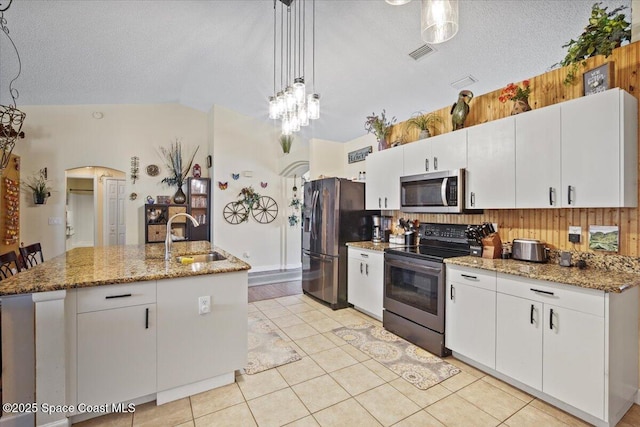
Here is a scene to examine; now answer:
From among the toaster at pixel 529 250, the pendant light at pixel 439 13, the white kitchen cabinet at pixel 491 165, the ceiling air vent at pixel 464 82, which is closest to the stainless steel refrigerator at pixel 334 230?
the white kitchen cabinet at pixel 491 165

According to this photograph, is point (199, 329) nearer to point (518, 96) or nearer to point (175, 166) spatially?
point (518, 96)

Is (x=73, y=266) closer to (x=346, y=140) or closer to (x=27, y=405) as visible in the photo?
(x=27, y=405)

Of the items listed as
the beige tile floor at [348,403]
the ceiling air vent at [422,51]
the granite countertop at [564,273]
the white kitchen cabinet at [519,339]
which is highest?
the ceiling air vent at [422,51]

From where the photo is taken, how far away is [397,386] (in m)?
2.26

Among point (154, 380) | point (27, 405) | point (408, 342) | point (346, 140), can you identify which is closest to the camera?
point (27, 405)

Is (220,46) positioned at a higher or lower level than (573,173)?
higher

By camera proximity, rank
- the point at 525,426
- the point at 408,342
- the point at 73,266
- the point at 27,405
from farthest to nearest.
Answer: the point at 408,342
the point at 73,266
the point at 525,426
the point at 27,405

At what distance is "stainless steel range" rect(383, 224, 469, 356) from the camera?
2709mm

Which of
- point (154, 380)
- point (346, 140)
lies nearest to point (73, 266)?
point (154, 380)

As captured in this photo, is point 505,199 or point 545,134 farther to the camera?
point 505,199

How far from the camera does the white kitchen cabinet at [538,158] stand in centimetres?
223

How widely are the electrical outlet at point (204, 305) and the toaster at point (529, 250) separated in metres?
2.61

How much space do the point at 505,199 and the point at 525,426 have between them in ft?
5.52

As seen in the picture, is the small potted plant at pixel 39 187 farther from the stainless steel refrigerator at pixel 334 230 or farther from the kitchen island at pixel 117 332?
the stainless steel refrigerator at pixel 334 230
